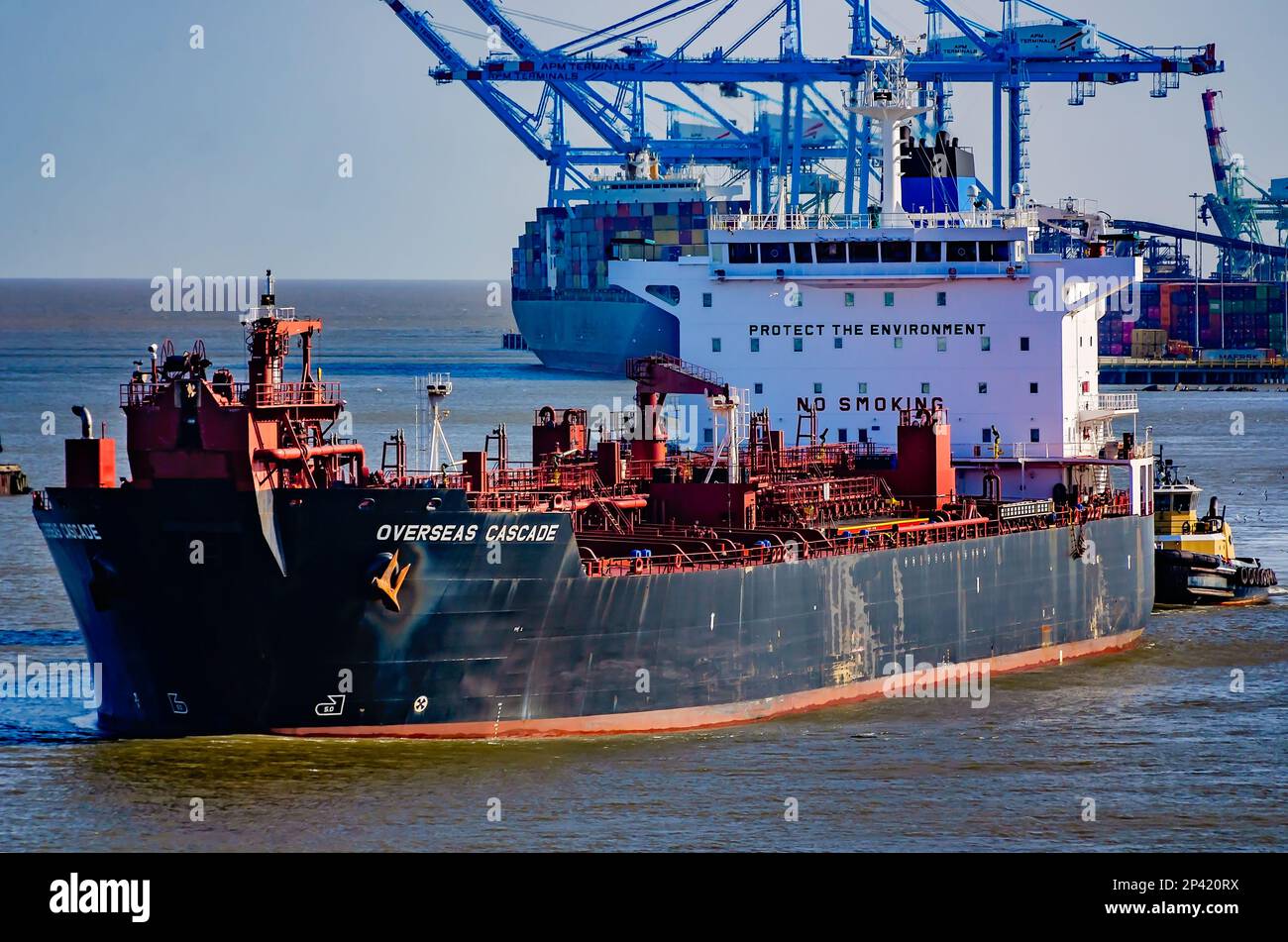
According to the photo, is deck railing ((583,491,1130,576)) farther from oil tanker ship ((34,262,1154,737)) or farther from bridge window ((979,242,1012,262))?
bridge window ((979,242,1012,262))

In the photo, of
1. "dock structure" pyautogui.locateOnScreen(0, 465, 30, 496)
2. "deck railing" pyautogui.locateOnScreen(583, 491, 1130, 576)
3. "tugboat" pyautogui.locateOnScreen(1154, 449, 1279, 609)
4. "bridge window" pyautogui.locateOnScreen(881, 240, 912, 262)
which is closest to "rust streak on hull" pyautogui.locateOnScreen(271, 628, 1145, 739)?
"deck railing" pyautogui.locateOnScreen(583, 491, 1130, 576)

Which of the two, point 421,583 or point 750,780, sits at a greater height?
point 421,583

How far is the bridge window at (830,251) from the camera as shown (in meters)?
36.8

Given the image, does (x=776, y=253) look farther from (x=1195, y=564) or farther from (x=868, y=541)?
(x=1195, y=564)

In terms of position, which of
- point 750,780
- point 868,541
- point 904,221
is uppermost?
point 904,221

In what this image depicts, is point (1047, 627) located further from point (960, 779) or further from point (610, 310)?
point (610, 310)

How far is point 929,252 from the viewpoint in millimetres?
36625

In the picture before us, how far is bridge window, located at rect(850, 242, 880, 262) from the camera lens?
36.8 metres

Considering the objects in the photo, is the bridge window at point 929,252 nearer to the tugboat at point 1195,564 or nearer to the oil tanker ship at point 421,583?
the oil tanker ship at point 421,583

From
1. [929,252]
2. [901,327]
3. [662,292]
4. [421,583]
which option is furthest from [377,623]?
[662,292]

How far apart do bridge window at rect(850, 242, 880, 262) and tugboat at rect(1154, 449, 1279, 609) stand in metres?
9.03

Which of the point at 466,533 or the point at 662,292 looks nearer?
the point at 466,533

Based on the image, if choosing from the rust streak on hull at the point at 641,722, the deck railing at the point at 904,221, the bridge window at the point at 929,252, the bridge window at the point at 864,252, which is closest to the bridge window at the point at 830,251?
the bridge window at the point at 864,252

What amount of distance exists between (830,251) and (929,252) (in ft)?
5.35
